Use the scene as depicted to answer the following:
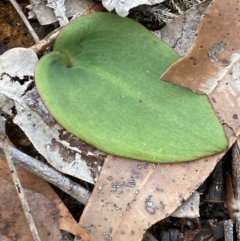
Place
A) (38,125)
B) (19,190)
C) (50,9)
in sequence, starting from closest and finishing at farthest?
1. (19,190)
2. (38,125)
3. (50,9)

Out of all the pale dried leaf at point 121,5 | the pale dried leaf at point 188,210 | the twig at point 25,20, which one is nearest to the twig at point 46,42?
the twig at point 25,20

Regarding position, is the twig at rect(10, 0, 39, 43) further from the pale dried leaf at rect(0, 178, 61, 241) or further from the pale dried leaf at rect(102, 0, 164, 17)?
the pale dried leaf at rect(0, 178, 61, 241)

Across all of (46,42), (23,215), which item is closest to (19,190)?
(23,215)

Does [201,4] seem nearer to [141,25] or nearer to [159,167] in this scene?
[141,25]

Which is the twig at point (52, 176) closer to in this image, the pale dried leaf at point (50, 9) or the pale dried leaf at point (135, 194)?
the pale dried leaf at point (135, 194)

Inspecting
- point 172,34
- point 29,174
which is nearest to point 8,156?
point 29,174

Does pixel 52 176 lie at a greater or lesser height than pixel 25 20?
lesser

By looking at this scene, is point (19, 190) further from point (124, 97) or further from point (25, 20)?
point (25, 20)
